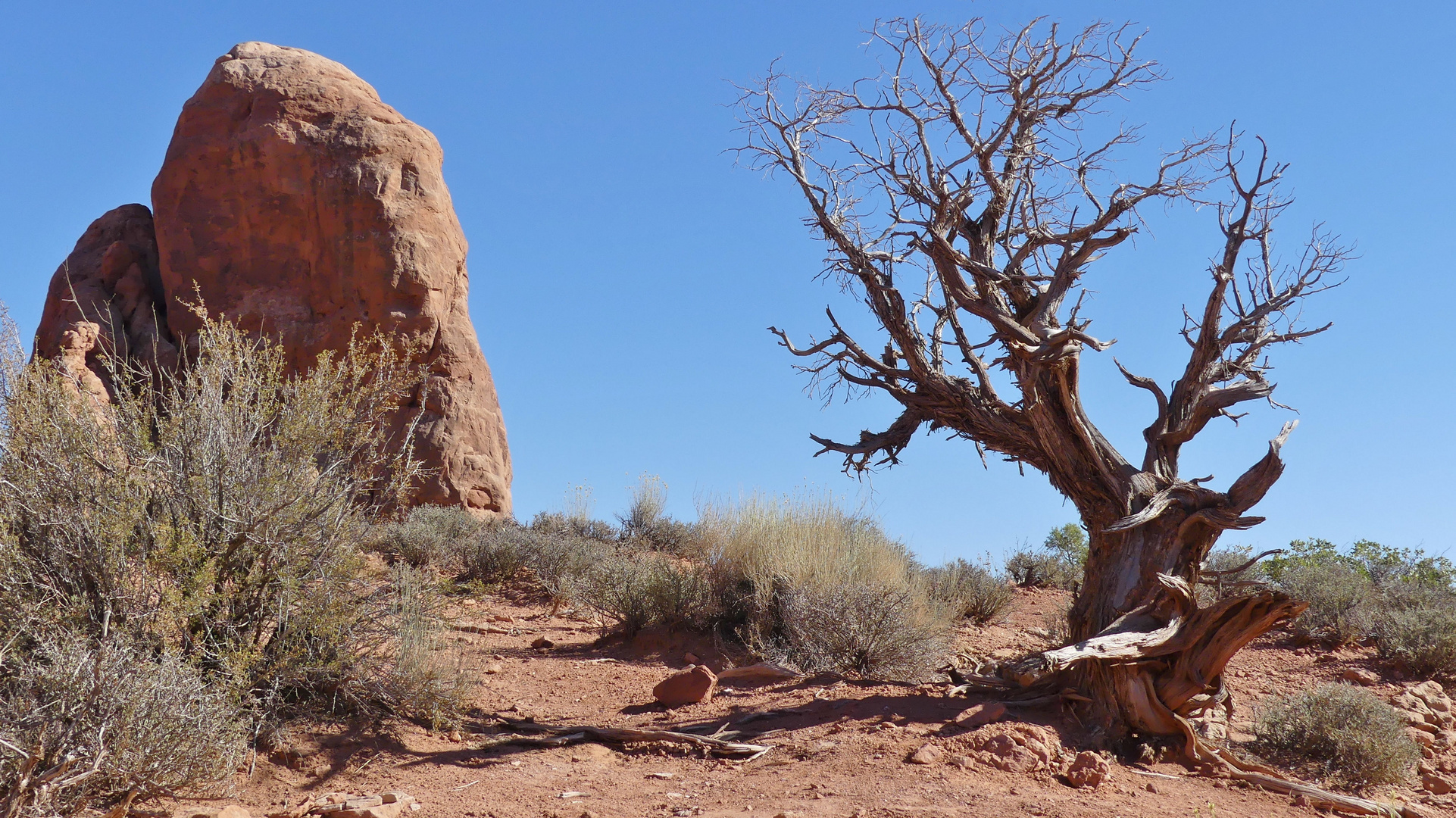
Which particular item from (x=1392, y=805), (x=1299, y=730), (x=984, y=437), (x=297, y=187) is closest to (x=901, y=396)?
(x=984, y=437)

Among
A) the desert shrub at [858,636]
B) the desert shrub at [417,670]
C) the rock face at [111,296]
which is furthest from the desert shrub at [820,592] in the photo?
the rock face at [111,296]

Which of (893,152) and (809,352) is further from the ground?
(893,152)

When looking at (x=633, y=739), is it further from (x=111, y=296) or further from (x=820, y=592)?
(x=111, y=296)

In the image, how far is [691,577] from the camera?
9133 mm

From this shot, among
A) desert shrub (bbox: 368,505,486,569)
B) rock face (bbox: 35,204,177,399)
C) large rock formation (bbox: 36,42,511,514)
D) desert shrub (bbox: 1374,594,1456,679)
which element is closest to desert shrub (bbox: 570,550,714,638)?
desert shrub (bbox: 368,505,486,569)

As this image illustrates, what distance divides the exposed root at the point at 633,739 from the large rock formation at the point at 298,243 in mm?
10617

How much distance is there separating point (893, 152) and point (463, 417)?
11.2 m

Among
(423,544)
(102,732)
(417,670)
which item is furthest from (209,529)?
(423,544)

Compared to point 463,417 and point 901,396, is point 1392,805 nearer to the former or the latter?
point 901,396

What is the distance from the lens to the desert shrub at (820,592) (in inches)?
298

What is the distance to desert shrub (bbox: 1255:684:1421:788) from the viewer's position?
5.91m

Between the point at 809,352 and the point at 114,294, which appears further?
the point at 114,294

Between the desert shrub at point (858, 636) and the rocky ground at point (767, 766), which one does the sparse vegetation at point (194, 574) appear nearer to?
the rocky ground at point (767, 766)

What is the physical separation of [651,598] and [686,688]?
203 centimetres
